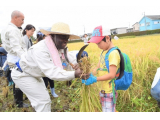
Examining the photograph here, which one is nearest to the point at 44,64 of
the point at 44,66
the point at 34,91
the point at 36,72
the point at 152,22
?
the point at 44,66

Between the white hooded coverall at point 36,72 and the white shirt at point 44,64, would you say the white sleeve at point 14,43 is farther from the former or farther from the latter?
the white shirt at point 44,64

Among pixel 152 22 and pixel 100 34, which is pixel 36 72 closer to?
pixel 100 34

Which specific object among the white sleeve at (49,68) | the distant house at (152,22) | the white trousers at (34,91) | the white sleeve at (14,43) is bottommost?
the white trousers at (34,91)

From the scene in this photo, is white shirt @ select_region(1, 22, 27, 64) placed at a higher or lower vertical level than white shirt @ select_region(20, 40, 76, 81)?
higher

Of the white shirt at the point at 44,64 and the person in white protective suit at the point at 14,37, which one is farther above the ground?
the person in white protective suit at the point at 14,37

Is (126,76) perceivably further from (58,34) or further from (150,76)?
(150,76)

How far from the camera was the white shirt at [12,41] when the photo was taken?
2375mm

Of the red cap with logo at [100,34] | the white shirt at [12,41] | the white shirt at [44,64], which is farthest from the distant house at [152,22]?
the white shirt at [44,64]

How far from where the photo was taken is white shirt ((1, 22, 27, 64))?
7.79 feet

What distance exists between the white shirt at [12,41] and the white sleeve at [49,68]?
953mm

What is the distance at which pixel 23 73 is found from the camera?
1913 millimetres

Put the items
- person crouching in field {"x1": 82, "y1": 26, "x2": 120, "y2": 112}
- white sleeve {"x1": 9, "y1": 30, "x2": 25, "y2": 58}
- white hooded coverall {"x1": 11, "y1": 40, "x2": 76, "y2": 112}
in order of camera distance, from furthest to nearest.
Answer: white sleeve {"x1": 9, "y1": 30, "x2": 25, "y2": 58} → white hooded coverall {"x1": 11, "y1": 40, "x2": 76, "y2": 112} → person crouching in field {"x1": 82, "y1": 26, "x2": 120, "y2": 112}

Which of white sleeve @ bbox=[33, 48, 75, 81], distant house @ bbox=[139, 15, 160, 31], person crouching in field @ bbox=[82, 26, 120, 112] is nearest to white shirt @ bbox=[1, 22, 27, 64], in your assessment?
white sleeve @ bbox=[33, 48, 75, 81]

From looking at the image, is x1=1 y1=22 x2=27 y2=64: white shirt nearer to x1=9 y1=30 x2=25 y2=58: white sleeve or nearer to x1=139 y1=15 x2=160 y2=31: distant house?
x1=9 y1=30 x2=25 y2=58: white sleeve
